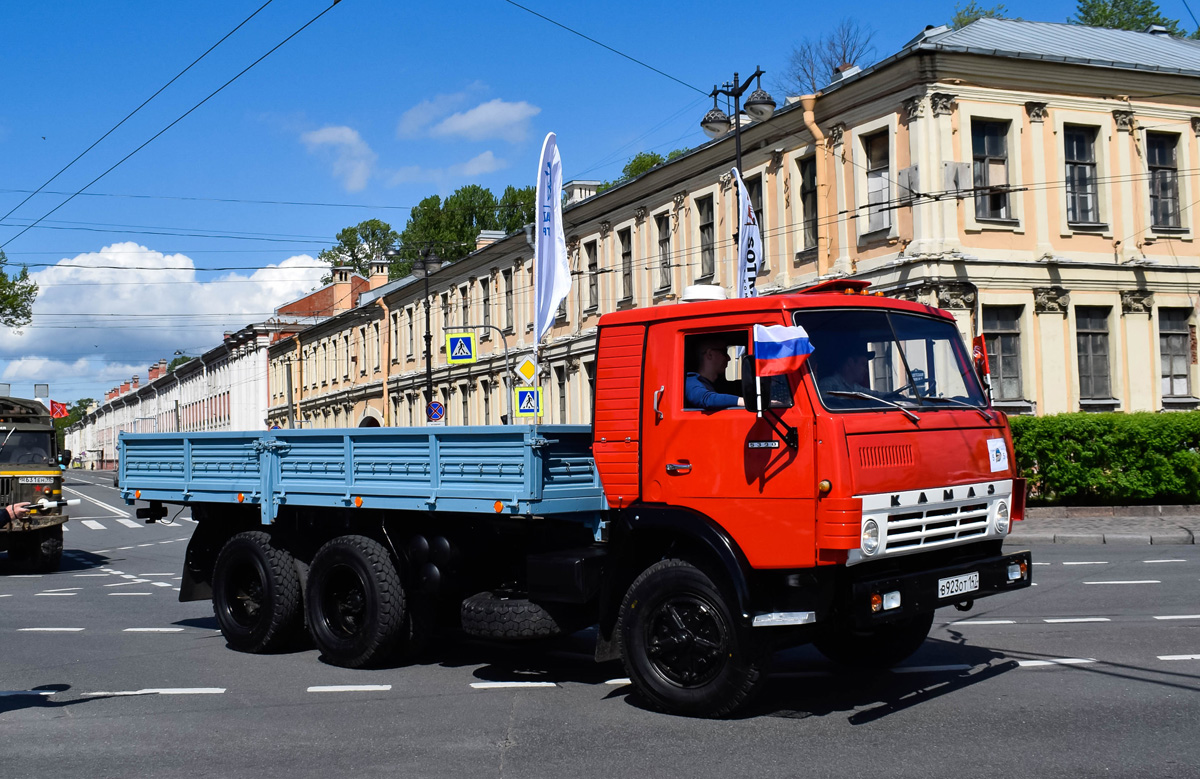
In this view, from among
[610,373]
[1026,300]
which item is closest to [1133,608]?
[610,373]

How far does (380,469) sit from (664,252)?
89.3 ft

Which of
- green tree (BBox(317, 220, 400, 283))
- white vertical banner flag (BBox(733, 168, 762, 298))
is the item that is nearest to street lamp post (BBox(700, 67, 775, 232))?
white vertical banner flag (BBox(733, 168, 762, 298))

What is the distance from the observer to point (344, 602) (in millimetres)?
9219

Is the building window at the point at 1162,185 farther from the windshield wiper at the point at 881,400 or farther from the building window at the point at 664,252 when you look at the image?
the windshield wiper at the point at 881,400

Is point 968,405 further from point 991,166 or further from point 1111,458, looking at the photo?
point 991,166

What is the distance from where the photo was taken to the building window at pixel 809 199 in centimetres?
2855

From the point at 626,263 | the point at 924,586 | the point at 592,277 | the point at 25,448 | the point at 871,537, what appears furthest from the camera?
the point at 592,277

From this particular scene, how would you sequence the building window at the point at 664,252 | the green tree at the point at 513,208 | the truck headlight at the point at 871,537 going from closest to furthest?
the truck headlight at the point at 871,537 → the building window at the point at 664,252 → the green tree at the point at 513,208

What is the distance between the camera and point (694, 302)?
751 centimetres

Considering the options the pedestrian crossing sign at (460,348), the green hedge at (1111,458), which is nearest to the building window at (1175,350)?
the green hedge at (1111,458)

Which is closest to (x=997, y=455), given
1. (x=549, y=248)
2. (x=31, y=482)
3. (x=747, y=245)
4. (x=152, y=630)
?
(x=549, y=248)

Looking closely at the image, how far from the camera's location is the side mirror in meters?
6.70

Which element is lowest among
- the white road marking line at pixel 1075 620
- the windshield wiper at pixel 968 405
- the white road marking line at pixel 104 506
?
the white road marking line at pixel 104 506

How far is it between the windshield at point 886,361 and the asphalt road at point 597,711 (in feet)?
6.21
